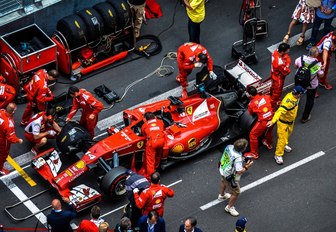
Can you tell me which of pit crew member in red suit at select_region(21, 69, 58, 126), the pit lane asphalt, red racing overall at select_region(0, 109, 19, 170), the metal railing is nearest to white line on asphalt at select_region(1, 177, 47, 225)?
the pit lane asphalt

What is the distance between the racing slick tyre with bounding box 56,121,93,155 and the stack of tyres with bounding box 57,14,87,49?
292 centimetres

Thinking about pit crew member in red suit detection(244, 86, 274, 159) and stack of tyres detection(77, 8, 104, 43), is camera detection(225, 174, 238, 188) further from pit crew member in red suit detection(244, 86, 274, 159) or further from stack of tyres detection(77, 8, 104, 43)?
stack of tyres detection(77, 8, 104, 43)

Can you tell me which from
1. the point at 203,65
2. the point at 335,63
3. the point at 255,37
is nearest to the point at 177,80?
the point at 203,65

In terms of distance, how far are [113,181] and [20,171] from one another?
7.95ft

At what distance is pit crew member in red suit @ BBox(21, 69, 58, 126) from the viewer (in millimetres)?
20750

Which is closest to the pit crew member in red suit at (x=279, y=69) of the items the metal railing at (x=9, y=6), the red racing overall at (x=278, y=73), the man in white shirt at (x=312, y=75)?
the red racing overall at (x=278, y=73)

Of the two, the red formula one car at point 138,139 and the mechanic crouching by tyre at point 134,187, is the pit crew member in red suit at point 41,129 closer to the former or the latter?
the red formula one car at point 138,139

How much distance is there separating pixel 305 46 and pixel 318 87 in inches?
61.7

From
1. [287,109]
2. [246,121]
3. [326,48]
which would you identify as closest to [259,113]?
[246,121]

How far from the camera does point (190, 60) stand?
70.6ft

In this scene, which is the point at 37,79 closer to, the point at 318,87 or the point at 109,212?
the point at 109,212

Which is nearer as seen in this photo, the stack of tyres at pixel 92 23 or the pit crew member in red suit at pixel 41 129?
the pit crew member in red suit at pixel 41 129

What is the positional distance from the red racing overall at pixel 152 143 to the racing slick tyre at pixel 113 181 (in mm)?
557

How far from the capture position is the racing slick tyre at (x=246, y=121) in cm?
2034
